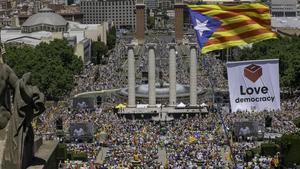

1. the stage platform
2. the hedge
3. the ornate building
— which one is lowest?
the stage platform

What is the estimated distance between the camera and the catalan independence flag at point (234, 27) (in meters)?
24.9

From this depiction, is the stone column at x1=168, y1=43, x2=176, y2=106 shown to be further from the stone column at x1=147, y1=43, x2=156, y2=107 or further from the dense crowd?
the dense crowd

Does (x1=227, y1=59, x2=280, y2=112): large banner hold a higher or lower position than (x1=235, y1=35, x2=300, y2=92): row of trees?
higher

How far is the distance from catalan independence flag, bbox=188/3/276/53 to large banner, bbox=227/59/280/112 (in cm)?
413

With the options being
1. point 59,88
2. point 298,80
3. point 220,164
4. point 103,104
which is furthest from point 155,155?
point 298,80

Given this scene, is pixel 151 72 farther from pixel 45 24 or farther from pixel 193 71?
pixel 45 24

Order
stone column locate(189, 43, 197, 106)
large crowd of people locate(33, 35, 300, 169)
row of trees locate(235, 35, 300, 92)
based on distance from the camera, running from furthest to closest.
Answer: row of trees locate(235, 35, 300, 92), stone column locate(189, 43, 197, 106), large crowd of people locate(33, 35, 300, 169)

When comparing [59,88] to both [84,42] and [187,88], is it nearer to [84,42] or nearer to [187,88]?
[187,88]

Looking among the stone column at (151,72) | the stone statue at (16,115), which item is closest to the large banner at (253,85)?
the stone statue at (16,115)

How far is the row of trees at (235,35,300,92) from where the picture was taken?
255ft

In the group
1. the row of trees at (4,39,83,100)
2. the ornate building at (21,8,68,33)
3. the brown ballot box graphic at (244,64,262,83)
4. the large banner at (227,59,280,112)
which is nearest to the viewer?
the large banner at (227,59,280,112)

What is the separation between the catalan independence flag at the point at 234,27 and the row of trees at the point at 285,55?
53.1 m

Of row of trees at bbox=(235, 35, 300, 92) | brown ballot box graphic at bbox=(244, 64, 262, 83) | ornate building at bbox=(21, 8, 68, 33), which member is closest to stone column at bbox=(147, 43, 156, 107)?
row of trees at bbox=(235, 35, 300, 92)

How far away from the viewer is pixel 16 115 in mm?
15812
